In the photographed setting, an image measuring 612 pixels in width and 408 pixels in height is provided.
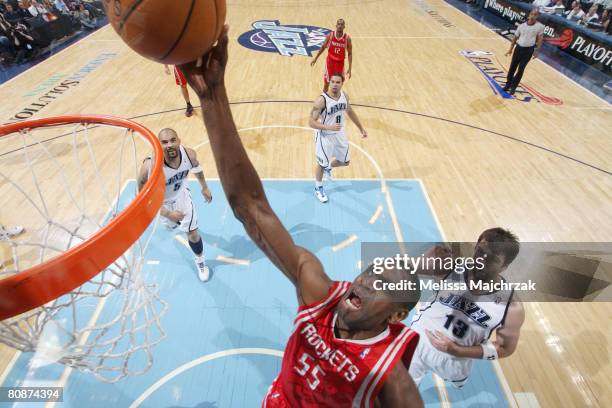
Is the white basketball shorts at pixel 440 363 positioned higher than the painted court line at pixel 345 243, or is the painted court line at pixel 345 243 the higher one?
the white basketball shorts at pixel 440 363

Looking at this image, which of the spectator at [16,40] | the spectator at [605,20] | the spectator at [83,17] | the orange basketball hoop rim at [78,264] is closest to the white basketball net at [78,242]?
the orange basketball hoop rim at [78,264]

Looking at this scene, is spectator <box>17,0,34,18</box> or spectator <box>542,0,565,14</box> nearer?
spectator <box>17,0,34,18</box>

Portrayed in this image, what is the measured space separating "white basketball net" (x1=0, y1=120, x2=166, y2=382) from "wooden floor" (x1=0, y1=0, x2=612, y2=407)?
0.37 meters

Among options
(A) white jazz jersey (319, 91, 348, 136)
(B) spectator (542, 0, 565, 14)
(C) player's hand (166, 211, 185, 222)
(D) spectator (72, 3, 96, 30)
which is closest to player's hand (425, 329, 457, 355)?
(C) player's hand (166, 211, 185, 222)

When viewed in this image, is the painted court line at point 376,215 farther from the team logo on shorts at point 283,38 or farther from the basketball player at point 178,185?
the team logo on shorts at point 283,38

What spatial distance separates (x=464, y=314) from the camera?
2568mm

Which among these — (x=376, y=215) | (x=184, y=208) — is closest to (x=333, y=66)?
(x=376, y=215)

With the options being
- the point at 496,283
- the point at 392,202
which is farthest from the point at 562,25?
the point at 496,283

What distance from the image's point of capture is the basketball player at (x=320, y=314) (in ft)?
4.17

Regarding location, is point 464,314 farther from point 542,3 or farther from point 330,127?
point 542,3

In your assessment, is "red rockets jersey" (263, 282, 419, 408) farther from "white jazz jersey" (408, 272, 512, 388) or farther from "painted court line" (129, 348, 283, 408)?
"painted court line" (129, 348, 283, 408)

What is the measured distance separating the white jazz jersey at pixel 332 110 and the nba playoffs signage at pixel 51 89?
6307 millimetres

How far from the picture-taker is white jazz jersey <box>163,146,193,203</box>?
12.1 ft

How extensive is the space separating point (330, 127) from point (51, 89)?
25.0 ft
